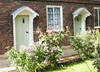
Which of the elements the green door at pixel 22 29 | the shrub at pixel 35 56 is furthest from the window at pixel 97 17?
the shrub at pixel 35 56

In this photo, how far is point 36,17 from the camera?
11.8m

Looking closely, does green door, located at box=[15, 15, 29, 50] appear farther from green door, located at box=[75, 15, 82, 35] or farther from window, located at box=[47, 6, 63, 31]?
green door, located at box=[75, 15, 82, 35]

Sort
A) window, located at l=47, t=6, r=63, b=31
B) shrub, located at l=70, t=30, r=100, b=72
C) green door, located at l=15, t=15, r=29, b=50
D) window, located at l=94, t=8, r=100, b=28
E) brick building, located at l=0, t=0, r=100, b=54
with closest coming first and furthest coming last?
1. shrub, located at l=70, t=30, r=100, b=72
2. brick building, located at l=0, t=0, r=100, b=54
3. green door, located at l=15, t=15, r=29, b=50
4. window, located at l=47, t=6, r=63, b=31
5. window, located at l=94, t=8, r=100, b=28

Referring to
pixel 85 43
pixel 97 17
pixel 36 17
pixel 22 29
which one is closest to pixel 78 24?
pixel 97 17

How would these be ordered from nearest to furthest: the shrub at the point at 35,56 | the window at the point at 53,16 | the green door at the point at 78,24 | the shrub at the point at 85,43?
the shrub at the point at 35,56 → the shrub at the point at 85,43 → the window at the point at 53,16 → the green door at the point at 78,24

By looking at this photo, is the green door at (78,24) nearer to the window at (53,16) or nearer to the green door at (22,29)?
the window at (53,16)

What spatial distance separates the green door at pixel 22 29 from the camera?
1132cm

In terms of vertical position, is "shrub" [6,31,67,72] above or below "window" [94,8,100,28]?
below

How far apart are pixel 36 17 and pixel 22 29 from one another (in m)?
1.19

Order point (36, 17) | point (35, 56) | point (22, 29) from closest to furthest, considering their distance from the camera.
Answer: point (35, 56)
point (22, 29)
point (36, 17)

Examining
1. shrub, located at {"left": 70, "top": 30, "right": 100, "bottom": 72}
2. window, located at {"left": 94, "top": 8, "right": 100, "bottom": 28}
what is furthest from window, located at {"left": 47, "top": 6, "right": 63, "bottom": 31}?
window, located at {"left": 94, "top": 8, "right": 100, "bottom": 28}

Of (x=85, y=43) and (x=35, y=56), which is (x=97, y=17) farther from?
(x=35, y=56)

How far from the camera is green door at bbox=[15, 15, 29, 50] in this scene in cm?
1132

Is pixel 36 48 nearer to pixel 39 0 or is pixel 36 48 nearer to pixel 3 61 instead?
pixel 3 61
